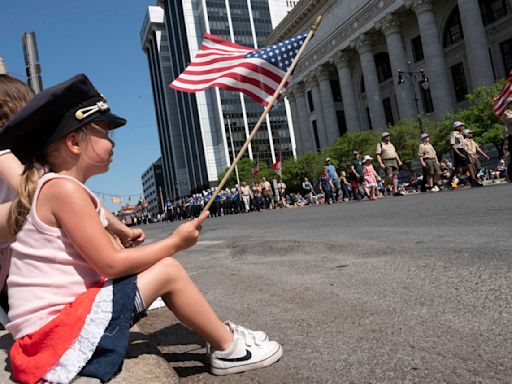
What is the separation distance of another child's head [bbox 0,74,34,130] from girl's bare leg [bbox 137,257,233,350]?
122 cm

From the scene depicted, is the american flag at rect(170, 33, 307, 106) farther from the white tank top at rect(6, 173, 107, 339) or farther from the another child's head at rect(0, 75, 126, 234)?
the white tank top at rect(6, 173, 107, 339)

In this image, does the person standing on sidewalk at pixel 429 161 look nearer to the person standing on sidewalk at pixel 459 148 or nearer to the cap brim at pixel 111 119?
the person standing on sidewalk at pixel 459 148

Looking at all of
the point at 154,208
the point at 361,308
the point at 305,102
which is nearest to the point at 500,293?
the point at 361,308

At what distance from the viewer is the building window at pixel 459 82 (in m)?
32.2

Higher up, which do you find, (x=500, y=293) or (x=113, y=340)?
(x=113, y=340)

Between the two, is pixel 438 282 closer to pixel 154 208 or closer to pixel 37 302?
pixel 37 302

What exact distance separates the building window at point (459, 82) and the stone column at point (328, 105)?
1207cm

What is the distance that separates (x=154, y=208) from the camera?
171 m

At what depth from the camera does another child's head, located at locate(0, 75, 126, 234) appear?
68.2 inches

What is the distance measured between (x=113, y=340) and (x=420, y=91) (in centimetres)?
3613

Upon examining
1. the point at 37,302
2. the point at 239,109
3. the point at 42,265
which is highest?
the point at 239,109

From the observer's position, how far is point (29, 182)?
179cm

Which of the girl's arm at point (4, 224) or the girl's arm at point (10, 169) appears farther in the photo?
the girl's arm at point (10, 169)

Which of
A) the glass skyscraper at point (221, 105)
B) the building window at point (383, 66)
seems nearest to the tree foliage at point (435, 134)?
the building window at point (383, 66)
